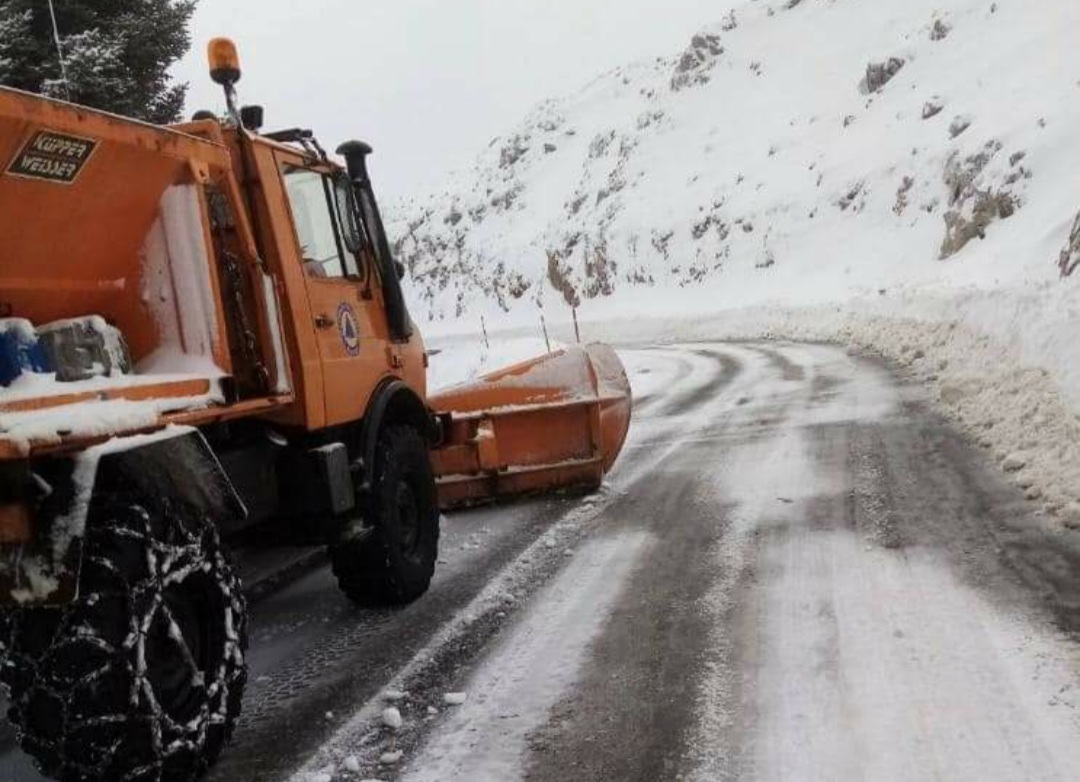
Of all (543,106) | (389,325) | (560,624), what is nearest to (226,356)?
(389,325)

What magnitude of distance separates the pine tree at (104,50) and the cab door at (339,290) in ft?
22.6

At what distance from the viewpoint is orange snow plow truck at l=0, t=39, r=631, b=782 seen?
2.79 meters

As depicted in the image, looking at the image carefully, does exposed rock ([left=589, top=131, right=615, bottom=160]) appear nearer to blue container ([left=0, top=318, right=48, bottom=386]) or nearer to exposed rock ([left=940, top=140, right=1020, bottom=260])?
exposed rock ([left=940, top=140, right=1020, bottom=260])

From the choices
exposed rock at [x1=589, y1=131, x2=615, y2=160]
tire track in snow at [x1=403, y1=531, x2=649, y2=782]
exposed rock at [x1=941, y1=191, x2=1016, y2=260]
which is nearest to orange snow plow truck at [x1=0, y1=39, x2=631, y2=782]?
tire track in snow at [x1=403, y1=531, x2=649, y2=782]

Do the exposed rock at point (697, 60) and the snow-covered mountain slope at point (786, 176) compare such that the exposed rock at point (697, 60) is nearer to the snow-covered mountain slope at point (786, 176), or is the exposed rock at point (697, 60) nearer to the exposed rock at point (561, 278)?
the snow-covered mountain slope at point (786, 176)

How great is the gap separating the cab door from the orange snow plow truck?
0.01m

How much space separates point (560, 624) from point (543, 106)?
221 ft

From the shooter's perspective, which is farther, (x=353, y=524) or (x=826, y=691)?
(x=353, y=524)

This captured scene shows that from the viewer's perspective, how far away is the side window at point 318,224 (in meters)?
4.67

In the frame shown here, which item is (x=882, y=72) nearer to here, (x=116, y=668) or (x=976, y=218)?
(x=976, y=218)

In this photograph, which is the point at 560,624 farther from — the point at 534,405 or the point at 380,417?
the point at 534,405

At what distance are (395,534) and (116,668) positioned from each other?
7.04ft

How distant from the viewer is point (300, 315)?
14.3 feet

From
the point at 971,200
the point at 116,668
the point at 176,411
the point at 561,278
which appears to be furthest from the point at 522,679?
the point at 561,278
